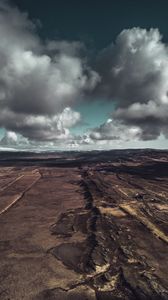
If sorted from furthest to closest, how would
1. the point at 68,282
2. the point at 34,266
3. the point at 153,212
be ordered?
the point at 153,212, the point at 34,266, the point at 68,282

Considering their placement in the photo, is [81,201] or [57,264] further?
[81,201]

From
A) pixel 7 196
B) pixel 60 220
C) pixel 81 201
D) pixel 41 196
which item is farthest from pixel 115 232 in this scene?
pixel 7 196

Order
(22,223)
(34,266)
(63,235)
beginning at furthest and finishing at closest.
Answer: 1. (22,223)
2. (63,235)
3. (34,266)

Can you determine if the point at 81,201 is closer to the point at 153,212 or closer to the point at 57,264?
the point at 153,212

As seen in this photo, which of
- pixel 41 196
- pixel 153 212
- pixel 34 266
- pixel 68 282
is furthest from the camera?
pixel 41 196

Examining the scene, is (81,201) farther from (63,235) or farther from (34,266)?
(34,266)

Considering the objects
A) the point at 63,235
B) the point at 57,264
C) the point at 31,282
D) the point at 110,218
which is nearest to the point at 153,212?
the point at 110,218

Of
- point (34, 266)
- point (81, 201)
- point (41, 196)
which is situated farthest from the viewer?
point (41, 196)

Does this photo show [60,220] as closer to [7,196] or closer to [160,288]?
[160,288]

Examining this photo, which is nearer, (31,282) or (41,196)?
(31,282)
